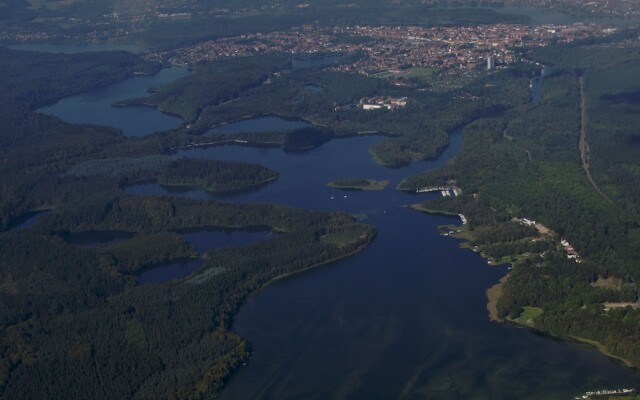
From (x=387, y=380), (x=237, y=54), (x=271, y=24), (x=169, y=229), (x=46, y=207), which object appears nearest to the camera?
(x=387, y=380)

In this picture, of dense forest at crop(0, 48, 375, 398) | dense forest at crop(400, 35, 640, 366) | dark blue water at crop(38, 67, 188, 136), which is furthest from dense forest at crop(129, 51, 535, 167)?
dense forest at crop(0, 48, 375, 398)

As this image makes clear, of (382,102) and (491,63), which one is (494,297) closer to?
(382,102)

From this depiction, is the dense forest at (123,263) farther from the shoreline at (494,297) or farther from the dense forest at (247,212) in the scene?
the shoreline at (494,297)

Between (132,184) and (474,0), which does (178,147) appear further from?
(474,0)

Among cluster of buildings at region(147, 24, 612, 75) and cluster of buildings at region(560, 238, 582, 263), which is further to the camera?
cluster of buildings at region(147, 24, 612, 75)

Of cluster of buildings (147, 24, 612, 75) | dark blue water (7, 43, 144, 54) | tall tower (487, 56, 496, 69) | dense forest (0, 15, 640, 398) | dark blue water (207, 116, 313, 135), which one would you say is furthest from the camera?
dark blue water (7, 43, 144, 54)

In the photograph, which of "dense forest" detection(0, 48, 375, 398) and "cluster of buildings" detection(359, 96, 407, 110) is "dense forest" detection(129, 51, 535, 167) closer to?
"cluster of buildings" detection(359, 96, 407, 110)

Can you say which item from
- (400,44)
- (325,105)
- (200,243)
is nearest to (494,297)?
A: (200,243)

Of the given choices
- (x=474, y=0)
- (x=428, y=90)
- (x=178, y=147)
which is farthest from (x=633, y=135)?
(x=474, y=0)
